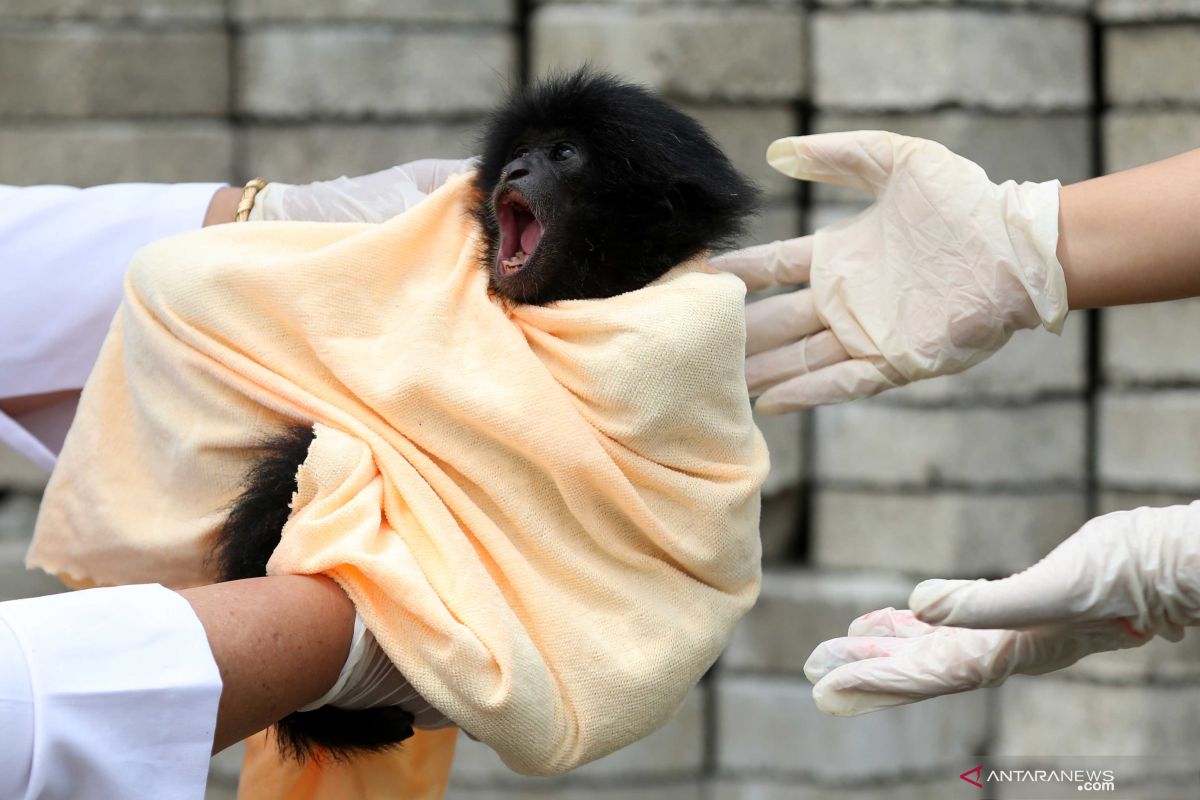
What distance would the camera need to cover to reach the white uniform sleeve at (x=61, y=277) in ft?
5.24

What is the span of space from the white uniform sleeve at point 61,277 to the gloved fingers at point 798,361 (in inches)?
29.1

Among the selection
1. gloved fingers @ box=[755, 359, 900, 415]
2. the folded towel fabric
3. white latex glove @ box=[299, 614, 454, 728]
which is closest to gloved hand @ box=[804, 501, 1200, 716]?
the folded towel fabric

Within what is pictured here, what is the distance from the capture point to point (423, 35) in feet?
9.40

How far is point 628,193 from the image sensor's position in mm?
1444

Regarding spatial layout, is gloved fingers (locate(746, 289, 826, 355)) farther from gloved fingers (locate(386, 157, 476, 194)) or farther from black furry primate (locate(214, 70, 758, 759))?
gloved fingers (locate(386, 157, 476, 194))

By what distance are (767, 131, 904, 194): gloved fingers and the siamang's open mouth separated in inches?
14.4

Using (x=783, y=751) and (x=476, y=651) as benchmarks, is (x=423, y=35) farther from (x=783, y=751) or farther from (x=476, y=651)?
(x=476, y=651)

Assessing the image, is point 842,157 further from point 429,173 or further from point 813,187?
point 813,187

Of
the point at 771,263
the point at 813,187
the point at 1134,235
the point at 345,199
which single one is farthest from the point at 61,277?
the point at 813,187

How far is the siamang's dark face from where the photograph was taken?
4.62 ft

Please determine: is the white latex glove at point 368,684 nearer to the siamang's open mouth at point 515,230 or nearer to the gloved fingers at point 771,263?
the siamang's open mouth at point 515,230

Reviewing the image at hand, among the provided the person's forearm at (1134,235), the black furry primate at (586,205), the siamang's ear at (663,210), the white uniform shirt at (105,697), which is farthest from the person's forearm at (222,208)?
the person's forearm at (1134,235)

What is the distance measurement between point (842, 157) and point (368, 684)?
0.88m

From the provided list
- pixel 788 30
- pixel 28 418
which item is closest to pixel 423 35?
pixel 788 30
